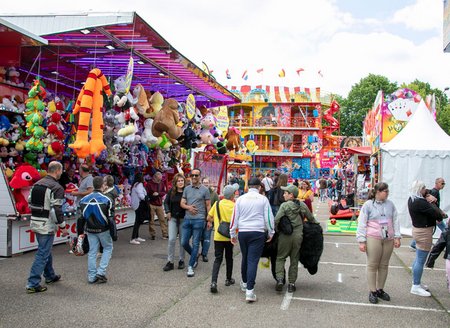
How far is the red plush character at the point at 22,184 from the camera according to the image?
816 cm

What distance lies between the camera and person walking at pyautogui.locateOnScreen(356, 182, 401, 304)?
568 centimetres

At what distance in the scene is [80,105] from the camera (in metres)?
8.14

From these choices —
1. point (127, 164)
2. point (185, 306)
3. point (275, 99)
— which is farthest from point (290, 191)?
point (275, 99)

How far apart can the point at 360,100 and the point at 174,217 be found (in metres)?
50.1

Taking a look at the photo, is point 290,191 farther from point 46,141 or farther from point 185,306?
point 46,141

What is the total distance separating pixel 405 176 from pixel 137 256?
7894 mm

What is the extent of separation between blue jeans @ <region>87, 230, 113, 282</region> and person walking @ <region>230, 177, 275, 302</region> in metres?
1.91

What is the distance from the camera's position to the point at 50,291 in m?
5.80

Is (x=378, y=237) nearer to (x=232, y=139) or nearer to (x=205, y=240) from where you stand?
(x=205, y=240)

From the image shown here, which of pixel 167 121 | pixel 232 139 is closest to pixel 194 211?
pixel 167 121

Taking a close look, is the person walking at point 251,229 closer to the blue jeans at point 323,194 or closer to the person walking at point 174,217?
the person walking at point 174,217

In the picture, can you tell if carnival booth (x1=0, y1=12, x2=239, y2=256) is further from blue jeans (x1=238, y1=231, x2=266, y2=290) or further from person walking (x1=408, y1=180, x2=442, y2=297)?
person walking (x1=408, y1=180, x2=442, y2=297)

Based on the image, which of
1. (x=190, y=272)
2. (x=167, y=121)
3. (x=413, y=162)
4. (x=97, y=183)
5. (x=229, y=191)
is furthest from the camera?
(x=413, y=162)

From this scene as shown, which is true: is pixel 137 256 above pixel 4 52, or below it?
below
